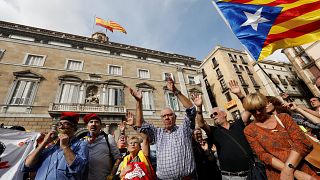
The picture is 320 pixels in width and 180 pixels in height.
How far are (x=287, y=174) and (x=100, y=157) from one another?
2847mm

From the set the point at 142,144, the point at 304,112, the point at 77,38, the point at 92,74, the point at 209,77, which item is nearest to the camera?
the point at 304,112

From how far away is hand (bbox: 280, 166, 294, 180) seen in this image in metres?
1.59

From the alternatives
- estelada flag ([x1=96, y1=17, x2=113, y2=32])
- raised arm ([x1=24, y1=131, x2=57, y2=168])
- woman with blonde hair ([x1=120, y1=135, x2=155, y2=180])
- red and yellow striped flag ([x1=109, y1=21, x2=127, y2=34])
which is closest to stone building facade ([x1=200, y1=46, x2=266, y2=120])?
red and yellow striped flag ([x1=109, y1=21, x2=127, y2=34])

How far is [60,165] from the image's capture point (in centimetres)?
220

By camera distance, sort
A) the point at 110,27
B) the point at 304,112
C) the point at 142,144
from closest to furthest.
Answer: the point at 304,112, the point at 142,144, the point at 110,27

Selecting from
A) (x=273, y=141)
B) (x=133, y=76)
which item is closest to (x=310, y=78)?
(x=133, y=76)

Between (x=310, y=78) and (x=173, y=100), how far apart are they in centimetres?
1905

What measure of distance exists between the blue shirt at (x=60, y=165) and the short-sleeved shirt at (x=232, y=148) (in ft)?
6.94

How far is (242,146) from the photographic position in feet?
8.31

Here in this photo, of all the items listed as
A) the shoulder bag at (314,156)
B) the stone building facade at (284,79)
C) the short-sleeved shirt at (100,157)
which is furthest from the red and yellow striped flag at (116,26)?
the stone building facade at (284,79)

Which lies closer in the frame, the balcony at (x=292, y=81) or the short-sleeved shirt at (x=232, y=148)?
the short-sleeved shirt at (x=232, y=148)

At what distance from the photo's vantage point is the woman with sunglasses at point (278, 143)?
161cm

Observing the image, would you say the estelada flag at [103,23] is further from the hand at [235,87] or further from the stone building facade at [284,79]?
the stone building facade at [284,79]

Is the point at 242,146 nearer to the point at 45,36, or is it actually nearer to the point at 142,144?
the point at 142,144
